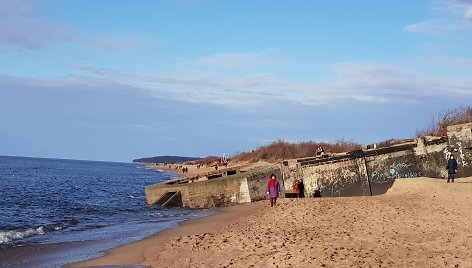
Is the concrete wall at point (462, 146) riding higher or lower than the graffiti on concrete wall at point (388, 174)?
higher

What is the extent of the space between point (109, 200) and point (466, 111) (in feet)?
92.6

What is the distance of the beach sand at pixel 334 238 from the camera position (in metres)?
11.3

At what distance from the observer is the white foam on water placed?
61.7ft

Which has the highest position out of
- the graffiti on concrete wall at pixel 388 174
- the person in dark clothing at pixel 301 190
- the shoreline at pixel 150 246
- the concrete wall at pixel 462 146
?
the concrete wall at pixel 462 146

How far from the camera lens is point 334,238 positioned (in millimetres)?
13758

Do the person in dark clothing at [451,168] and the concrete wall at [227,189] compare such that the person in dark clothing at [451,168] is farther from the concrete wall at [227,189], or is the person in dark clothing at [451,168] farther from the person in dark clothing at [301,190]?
Answer: the concrete wall at [227,189]

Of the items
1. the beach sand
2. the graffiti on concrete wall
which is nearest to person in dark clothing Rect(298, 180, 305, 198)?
the graffiti on concrete wall

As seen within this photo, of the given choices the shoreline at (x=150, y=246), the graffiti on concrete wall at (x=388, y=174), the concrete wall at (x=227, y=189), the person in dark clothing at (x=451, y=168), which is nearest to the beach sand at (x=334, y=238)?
the shoreline at (x=150, y=246)

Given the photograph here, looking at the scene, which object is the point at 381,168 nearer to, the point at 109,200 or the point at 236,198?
the point at 236,198

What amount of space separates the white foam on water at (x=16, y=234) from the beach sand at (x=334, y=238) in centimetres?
547

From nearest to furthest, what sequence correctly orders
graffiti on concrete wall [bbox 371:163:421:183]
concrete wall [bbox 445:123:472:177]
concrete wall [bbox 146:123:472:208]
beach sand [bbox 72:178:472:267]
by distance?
beach sand [bbox 72:178:472:267], concrete wall [bbox 445:123:472:177], concrete wall [bbox 146:123:472:208], graffiti on concrete wall [bbox 371:163:421:183]

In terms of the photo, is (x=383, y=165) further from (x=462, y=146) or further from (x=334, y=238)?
(x=334, y=238)

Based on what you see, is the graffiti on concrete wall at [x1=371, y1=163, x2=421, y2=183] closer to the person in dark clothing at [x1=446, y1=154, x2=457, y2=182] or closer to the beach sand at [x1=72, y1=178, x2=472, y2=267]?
the person in dark clothing at [x1=446, y1=154, x2=457, y2=182]

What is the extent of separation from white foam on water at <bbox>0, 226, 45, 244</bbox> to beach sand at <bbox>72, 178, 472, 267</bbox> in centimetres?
547
